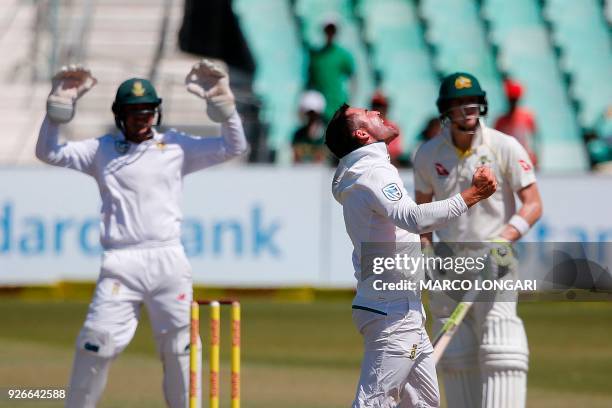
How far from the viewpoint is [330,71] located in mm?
18453

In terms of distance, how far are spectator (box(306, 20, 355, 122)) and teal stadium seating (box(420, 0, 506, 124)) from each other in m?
3.84

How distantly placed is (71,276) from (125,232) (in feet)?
27.7

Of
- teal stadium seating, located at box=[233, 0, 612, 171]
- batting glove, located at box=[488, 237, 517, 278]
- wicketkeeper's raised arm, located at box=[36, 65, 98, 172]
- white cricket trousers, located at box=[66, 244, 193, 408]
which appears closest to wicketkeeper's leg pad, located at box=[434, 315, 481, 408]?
batting glove, located at box=[488, 237, 517, 278]

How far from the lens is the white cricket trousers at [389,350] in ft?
22.3

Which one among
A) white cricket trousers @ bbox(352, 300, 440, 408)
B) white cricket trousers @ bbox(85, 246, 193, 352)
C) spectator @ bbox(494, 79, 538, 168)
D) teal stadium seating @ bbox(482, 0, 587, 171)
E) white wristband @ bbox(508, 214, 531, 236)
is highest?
teal stadium seating @ bbox(482, 0, 587, 171)

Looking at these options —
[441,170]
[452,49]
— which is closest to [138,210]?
→ [441,170]

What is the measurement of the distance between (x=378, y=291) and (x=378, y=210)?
397mm

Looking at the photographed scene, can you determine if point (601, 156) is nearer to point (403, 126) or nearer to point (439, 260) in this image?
point (403, 126)

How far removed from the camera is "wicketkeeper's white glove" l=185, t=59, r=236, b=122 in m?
8.15

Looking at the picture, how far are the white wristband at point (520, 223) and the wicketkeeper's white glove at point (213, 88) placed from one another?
1.62 metres

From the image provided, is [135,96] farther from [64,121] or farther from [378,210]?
[378,210]

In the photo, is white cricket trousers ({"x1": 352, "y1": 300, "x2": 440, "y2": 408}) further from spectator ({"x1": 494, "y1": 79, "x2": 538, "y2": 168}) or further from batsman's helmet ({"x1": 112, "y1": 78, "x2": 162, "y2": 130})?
spectator ({"x1": 494, "y1": 79, "x2": 538, "y2": 168})

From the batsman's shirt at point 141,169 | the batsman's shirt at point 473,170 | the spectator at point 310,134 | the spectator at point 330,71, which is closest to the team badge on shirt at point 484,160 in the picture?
the batsman's shirt at point 473,170

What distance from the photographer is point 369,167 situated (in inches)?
266
